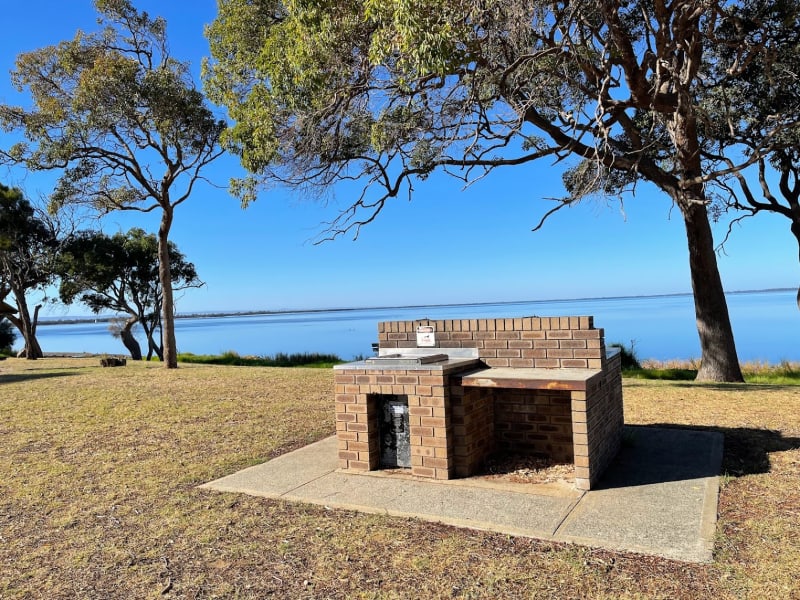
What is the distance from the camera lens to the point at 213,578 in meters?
3.07

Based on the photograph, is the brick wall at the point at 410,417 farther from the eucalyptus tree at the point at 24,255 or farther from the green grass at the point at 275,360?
the eucalyptus tree at the point at 24,255

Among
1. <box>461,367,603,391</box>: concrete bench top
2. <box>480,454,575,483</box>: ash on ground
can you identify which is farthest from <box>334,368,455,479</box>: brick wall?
<box>480,454,575,483</box>: ash on ground

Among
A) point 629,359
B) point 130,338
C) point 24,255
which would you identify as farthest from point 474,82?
point 130,338

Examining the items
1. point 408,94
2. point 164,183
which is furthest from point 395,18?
point 164,183

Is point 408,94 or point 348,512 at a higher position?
point 408,94

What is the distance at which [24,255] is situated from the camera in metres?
22.8

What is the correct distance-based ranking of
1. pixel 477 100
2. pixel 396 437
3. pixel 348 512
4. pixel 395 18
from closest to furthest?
1. pixel 348 512
2. pixel 396 437
3. pixel 395 18
4. pixel 477 100

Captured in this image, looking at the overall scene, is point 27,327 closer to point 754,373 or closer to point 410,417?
point 410,417

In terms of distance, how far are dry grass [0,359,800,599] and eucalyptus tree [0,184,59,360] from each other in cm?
1859

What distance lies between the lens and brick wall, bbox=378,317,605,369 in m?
4.77

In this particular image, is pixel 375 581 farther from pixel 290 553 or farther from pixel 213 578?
pixel 213 578

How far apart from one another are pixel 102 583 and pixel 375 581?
58.6 inches

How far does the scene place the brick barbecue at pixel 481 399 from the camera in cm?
450

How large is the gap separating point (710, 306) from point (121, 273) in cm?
2497
